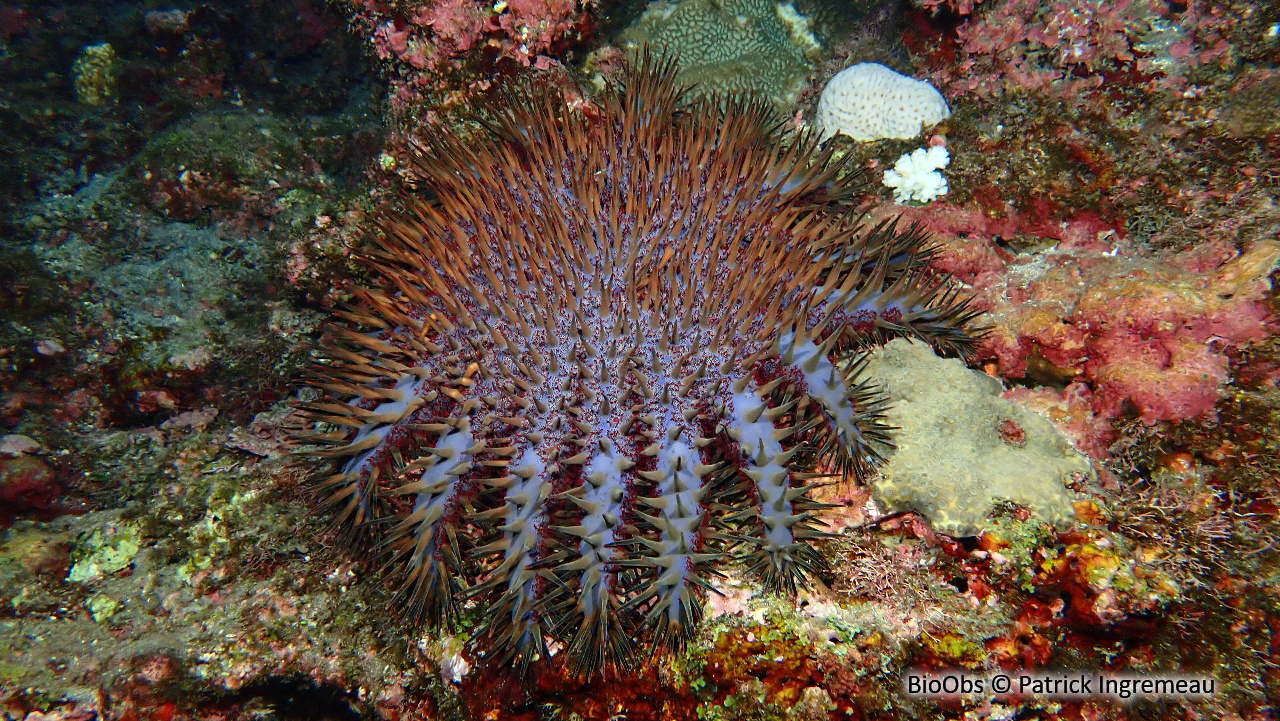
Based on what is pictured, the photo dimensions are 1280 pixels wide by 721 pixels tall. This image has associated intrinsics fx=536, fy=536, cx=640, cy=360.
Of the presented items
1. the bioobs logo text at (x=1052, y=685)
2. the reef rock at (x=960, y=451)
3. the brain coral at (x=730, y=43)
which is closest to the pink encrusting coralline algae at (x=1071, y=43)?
the brain coral at (x=730, y=43)

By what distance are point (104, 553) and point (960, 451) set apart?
512 centimetres

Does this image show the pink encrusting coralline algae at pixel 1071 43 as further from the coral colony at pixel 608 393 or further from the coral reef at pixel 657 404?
the coral colony at pixel 608 393

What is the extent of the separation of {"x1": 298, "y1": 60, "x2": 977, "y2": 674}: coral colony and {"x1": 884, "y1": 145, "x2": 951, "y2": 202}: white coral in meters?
0.96

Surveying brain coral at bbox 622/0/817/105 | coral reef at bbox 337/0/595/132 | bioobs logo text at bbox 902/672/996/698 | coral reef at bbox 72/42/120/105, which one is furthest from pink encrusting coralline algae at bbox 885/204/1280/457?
coral reef at bbox 72/42/120/105

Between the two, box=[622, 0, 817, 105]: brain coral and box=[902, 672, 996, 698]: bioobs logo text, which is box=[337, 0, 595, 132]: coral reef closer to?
box=[622, 0, 817, 105]: brain coral

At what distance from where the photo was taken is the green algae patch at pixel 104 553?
3352mm

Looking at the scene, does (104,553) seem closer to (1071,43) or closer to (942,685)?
(942,685)

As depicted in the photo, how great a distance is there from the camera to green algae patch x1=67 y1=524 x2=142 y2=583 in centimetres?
335

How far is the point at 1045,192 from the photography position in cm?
351

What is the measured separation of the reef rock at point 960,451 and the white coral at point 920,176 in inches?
58.4


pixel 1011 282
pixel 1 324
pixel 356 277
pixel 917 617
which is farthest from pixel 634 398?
pixel 1 324

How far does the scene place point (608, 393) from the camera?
2615mm

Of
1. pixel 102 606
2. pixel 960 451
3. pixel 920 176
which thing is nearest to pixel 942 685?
pixel 960 451

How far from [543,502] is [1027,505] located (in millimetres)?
2239
